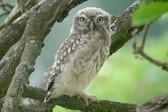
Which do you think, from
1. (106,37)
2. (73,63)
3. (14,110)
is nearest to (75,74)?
(73,63)

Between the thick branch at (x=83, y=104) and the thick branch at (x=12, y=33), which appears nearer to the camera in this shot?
the thick branch at (x=83, y=104)

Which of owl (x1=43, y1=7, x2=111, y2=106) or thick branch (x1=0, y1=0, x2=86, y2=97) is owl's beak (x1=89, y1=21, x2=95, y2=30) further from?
thick branch (x1=0, y1=0, x2=86, y2=97)

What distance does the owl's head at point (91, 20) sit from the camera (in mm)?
2494

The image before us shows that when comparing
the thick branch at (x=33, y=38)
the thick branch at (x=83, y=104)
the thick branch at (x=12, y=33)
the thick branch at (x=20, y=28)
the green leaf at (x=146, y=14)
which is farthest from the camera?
the thick branch at (x=12, y=33)

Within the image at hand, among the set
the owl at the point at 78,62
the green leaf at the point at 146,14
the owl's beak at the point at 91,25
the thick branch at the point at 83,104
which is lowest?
the green leaf at the point at 146,14

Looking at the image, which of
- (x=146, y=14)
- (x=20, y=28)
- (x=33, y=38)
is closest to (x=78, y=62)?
(x=20, y=28)

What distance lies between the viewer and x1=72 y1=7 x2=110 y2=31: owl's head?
8.18 feet

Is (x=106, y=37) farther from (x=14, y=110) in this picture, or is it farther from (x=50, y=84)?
(x=14, y=110)

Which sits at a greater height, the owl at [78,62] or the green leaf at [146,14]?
the owl at [78,62]

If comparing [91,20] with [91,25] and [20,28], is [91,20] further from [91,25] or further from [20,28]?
[20,28]

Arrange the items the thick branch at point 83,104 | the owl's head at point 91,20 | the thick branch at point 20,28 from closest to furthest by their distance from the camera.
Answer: the thick branch at point 83,104, the thick branch at point 20,28, the owl's head at point 91,20

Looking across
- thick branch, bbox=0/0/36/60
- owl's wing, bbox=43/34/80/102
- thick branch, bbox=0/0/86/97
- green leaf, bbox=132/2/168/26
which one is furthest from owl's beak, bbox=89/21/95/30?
green leaf, bbox=132/2/168/26

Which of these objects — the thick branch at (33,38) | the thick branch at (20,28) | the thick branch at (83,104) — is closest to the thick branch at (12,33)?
the thick branch at (20,28)

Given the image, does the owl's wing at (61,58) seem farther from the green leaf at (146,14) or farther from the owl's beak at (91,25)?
the green leaf at (146,14)
